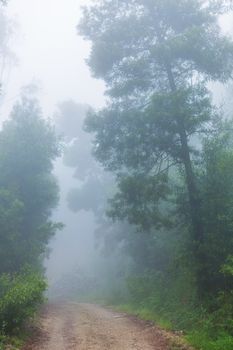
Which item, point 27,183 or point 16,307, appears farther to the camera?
point 27,183

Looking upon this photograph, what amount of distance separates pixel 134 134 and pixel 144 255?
15.0 meters

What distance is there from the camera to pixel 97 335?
14.1 meters

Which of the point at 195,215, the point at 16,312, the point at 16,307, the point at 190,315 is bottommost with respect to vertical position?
the point at 190,315

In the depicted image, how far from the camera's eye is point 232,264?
551 inches

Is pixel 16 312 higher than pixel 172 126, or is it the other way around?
pixel 172 126

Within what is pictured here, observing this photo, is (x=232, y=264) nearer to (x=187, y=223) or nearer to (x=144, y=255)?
(x=187, y=223)

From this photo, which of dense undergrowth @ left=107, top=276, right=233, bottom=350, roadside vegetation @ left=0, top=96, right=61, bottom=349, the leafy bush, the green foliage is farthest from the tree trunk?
the green foliage

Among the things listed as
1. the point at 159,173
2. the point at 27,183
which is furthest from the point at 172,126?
the point at 27,183

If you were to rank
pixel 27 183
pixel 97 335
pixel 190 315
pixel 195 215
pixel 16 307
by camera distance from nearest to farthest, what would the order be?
pixel 16 307, pixel 97 335, pixel 190 315, pixel 195 215, pixel 27 183

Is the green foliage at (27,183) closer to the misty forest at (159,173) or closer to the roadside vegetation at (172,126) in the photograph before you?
the misty forest at (159,173)

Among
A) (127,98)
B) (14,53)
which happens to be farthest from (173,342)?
(14,53)

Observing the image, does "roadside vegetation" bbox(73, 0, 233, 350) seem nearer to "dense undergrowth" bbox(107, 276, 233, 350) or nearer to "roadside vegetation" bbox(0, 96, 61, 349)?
"dense undergrowth" bbox(107, 276, 233, 350)

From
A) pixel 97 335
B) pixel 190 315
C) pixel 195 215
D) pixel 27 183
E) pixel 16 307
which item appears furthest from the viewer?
pixel 27 183

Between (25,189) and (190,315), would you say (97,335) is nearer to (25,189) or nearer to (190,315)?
(190,315)
